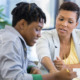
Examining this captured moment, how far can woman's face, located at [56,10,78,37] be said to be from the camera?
5.61 ft

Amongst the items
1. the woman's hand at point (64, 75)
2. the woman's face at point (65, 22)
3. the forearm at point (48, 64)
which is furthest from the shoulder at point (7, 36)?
the woman's face at point (65, 22)

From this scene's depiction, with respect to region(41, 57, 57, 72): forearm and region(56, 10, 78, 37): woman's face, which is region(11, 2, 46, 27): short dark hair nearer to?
region(41, 57, 57, 72): forearm

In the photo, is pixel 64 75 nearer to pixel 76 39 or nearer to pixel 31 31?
pixel 31 31

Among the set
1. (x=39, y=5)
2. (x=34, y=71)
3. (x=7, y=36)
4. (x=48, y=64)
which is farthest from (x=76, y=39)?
(x=39, y=5)

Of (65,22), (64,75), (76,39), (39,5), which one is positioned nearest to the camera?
(64,75)

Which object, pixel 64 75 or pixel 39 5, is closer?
pixel 64 75

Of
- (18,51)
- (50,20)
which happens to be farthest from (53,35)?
(50,20)

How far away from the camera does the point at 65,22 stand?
1.71 m

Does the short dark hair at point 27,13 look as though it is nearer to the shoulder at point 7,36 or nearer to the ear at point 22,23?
the ear at point 22,23

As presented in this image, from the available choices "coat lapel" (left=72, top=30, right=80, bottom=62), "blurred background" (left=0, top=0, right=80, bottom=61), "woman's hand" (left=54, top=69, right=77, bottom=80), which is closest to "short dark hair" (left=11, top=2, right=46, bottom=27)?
"woman's hand" (left=54, top=69, right=77, bottom=80)

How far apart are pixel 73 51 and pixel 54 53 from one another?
0.62 ft

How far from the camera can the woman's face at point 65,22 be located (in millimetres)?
1709

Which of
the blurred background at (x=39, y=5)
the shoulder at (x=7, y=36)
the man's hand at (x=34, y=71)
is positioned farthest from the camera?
the blurred background at (x=39, y=5)

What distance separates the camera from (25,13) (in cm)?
113
